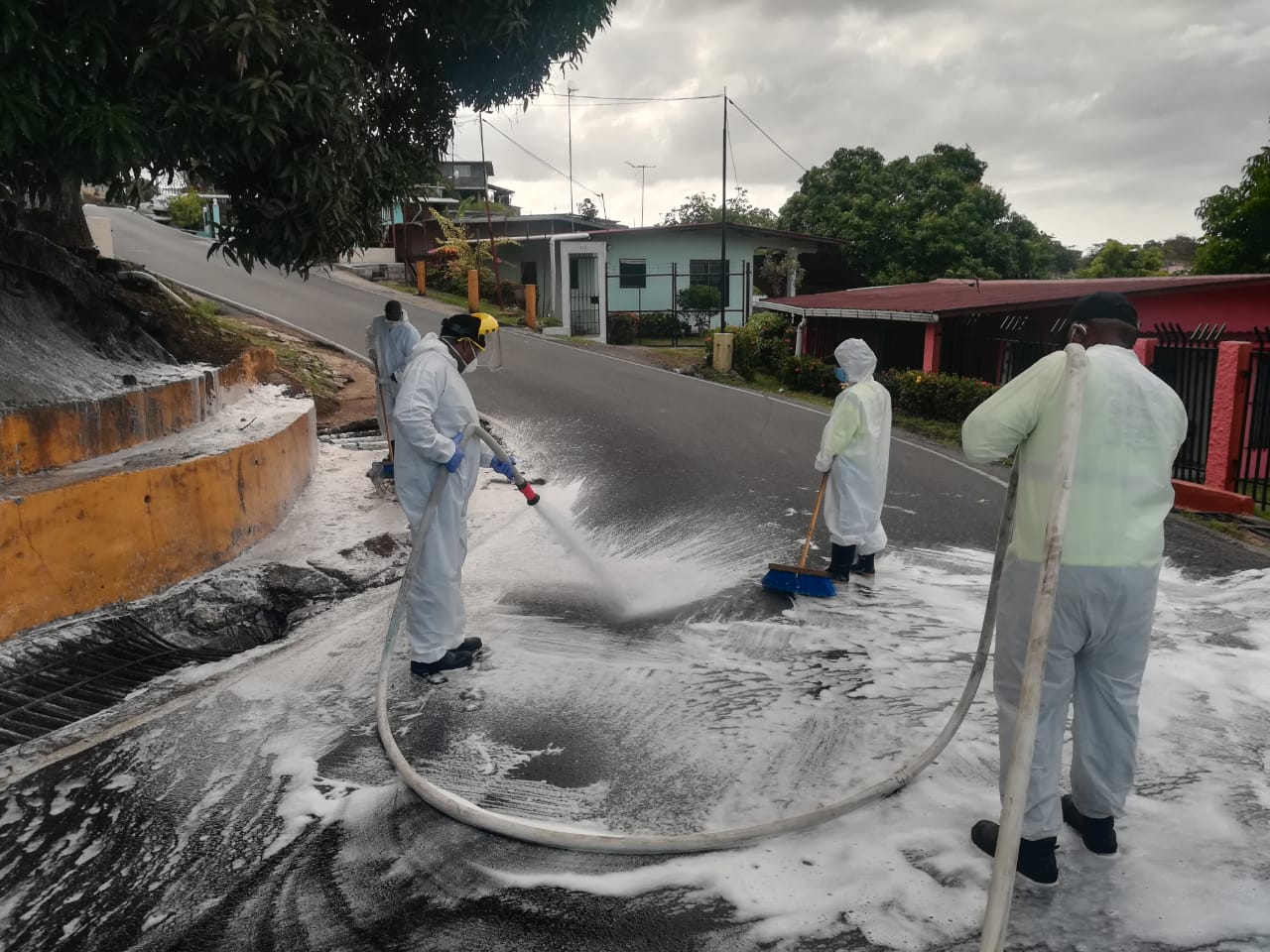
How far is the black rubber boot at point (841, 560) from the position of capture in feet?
21.9

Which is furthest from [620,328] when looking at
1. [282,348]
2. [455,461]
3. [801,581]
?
[455,461]

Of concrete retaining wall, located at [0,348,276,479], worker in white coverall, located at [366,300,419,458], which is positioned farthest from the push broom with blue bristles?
concrete retaining wall, located at [0,348,276,479]

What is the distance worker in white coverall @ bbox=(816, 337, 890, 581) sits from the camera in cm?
657

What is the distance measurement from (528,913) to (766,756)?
1.39m

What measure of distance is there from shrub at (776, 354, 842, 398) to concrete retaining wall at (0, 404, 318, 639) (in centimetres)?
1244

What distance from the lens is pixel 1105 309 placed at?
332cm

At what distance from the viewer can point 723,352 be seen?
20.0 metres

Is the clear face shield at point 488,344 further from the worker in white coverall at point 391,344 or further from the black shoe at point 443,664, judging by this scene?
the worker in white coverall at point 391,344

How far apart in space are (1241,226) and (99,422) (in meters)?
23.2

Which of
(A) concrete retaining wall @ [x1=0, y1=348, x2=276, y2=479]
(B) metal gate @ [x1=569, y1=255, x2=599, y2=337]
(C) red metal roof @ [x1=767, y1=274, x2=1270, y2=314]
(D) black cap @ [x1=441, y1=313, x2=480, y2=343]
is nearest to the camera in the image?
(D) black cap @ [x1=441, y1=313, x2=480, y2=343]

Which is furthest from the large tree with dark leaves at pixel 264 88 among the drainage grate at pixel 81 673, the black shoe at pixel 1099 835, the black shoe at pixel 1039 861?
the black shoe at pixel 1099 835

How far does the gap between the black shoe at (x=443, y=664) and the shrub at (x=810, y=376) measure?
530 inches

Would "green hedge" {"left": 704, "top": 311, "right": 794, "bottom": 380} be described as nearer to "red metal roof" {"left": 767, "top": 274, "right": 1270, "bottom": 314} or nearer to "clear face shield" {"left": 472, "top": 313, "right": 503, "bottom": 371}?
"red metal roof" {"left": 767, "top": 274, "right": 1270, "bottom": 314}

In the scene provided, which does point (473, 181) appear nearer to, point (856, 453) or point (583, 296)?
point (583, 296)
